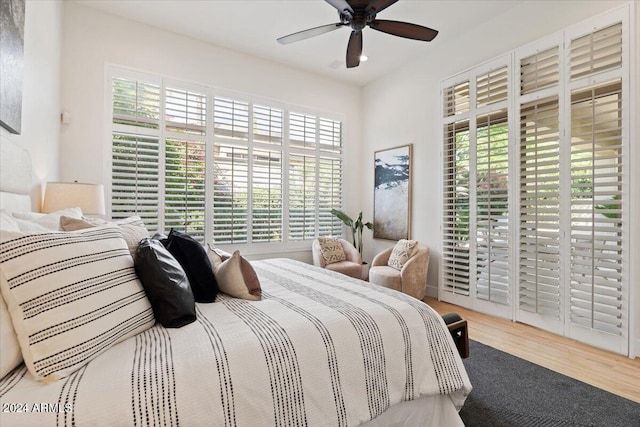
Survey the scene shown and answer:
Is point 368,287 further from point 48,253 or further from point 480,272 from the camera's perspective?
point 480,272

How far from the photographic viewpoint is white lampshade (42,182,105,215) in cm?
235

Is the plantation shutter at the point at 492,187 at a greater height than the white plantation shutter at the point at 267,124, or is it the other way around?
the white plantation shutter at the point at 267,124

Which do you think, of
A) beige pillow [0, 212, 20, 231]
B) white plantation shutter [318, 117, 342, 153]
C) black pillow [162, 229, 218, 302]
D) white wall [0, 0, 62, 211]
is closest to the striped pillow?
beige pillow [0, 212, 20, 231]

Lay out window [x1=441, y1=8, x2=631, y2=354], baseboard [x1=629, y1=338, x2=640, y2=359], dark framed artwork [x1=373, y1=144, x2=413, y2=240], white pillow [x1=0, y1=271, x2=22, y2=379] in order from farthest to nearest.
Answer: dark framed artwork [x1=373, y1=144, x2=413, y2=240] → window [x1=441, y1=8, x2=631, y2=354] → baseboard [x1=629, y1=338, x2=640, y2=359] → white pillow [x1=0, y1=271, x2=22, y2=379]

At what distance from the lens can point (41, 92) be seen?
2367 mm

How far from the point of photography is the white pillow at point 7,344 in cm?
86

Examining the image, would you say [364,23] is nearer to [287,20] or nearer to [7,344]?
[287,20]

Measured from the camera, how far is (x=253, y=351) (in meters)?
1.11

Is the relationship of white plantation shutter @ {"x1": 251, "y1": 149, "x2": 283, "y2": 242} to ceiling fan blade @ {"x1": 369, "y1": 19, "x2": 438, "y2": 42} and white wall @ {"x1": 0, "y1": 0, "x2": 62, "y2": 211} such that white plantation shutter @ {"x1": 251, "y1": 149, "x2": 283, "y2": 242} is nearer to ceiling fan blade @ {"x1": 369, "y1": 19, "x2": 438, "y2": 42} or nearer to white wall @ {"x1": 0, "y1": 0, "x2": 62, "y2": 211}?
white wall @ {"x1": 0, "y1": 0, "x2": 62, "y2": 211}

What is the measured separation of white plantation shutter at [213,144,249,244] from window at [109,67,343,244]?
1 centimetres

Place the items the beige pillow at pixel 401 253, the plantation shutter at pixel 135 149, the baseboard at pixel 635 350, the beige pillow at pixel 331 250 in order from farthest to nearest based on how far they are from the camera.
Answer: the beige pillow at pixel 331 250, the beige pillow at pixel 401 253, the plantation shutter at pixel 135 149, the baseboard at pixel 635 350

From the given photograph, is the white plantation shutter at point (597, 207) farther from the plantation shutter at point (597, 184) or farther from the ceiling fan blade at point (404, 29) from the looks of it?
the ceiling fan blade at point (404, 29)

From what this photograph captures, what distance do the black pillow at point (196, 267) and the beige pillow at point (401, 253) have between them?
277 cm

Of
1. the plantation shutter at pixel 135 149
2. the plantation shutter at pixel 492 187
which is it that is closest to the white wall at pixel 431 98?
the plantation shutter at pixel 492 187
